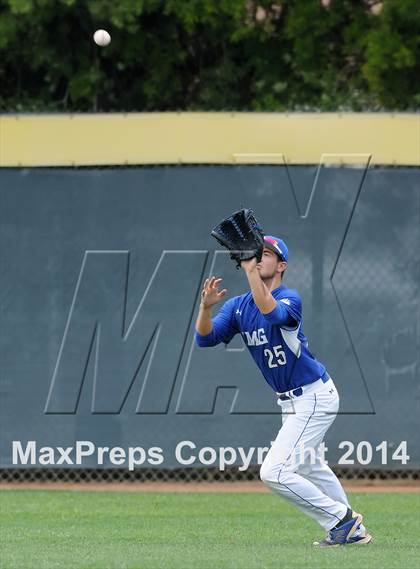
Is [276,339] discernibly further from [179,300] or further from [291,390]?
[179,300]

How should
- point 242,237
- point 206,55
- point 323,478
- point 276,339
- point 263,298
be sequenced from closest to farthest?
point 263,298, point 242,237, point 276,339, point 323,478, point 206,55

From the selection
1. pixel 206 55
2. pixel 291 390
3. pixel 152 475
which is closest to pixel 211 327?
pixel 291 390

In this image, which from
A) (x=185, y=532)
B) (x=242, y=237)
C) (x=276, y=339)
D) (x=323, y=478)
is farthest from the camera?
(x=185, y=532)

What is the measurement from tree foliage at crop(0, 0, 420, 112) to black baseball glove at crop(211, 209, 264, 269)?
20.8 feet

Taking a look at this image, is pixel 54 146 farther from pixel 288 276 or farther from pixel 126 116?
pixel 288 276

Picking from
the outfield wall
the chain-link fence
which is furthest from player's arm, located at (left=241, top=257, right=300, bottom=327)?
the chain-link fence

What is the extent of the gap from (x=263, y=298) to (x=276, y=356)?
0.57 m

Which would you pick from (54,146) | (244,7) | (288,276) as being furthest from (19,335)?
(244,7)

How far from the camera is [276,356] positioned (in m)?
7.32

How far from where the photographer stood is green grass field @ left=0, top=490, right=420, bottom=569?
6535mm

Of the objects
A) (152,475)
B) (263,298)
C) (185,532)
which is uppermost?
(263,298)

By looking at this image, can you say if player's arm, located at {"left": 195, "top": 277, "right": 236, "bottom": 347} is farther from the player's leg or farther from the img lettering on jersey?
the player's leg

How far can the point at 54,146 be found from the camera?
35.2ft

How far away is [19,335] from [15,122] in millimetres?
1793
